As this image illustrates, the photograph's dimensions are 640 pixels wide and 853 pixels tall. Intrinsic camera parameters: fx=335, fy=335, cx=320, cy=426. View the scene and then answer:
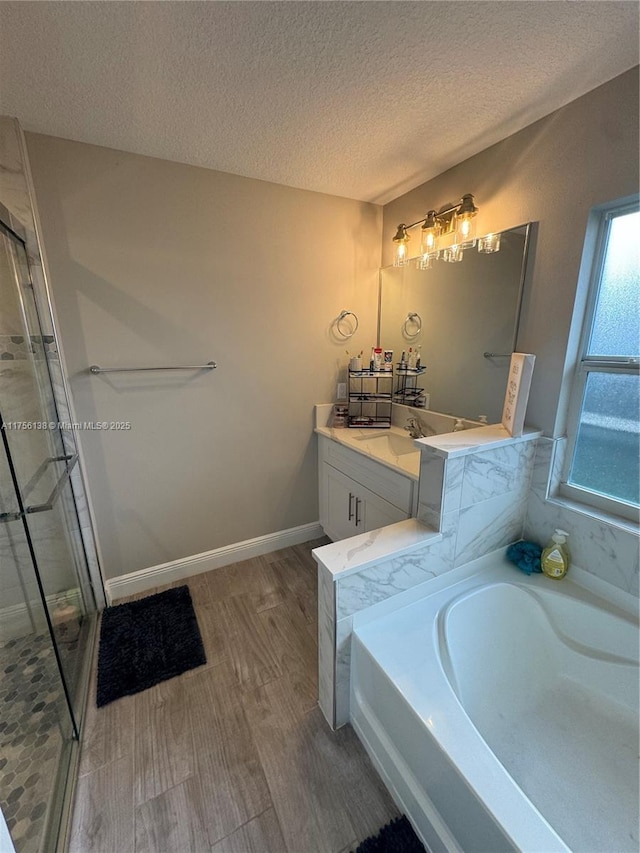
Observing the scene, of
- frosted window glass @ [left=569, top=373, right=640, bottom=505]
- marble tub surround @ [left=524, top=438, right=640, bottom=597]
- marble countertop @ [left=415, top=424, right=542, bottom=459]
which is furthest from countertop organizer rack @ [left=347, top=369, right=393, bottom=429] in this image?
frosted window glass @ [left=569, top=373, right=640, bottom=505]

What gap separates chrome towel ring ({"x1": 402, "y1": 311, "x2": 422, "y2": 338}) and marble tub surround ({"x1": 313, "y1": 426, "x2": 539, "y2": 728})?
0.82m

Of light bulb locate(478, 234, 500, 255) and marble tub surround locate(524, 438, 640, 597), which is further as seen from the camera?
light bulb locate(478, 234, 500, 255)

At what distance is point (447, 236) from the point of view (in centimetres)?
180

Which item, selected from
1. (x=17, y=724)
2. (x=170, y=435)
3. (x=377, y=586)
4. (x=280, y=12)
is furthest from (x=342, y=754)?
(x=280, y=12)

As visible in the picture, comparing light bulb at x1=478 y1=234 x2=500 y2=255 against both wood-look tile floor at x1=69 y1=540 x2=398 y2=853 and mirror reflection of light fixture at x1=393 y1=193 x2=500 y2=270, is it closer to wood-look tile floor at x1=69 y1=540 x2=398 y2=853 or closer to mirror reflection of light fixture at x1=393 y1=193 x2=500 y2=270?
mirror reflection of light fixture at x1=393 y1=193 x2=500 y2=270

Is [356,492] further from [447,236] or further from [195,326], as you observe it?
[447,236]

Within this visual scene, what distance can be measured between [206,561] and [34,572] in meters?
0.97

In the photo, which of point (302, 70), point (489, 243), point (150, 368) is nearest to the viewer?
point (302, 70)

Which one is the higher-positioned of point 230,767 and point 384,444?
point 384,444

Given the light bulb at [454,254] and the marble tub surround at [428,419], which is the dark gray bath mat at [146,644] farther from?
the light bulb at [454,254]

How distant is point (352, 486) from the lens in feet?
6.44

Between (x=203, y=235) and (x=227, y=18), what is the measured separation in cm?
90

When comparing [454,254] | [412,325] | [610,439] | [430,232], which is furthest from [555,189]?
[610,439]

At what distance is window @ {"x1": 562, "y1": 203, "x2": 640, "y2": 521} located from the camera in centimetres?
123
